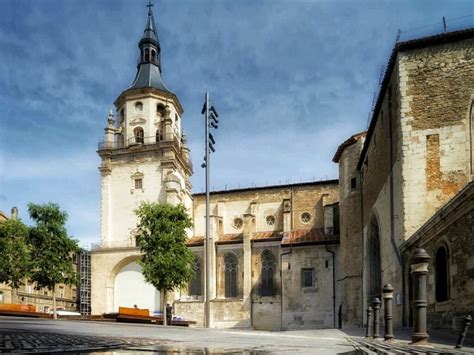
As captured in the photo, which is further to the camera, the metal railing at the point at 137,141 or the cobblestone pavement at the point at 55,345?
the metal railing at the point at 137,141

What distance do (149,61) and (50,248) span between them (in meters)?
19.8

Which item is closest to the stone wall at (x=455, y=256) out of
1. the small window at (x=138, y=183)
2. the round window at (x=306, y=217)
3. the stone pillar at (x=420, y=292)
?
the stone pillar at (x=420, y=292)

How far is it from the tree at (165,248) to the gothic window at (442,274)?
18.6 m

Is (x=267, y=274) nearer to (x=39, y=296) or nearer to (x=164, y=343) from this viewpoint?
(x=39, y=296)

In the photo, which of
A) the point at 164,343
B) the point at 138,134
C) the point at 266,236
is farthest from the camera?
the point at 138,134

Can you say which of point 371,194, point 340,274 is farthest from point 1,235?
point 371,194

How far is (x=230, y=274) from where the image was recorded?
39656 millimetres

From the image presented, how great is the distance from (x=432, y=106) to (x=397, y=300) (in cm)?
676

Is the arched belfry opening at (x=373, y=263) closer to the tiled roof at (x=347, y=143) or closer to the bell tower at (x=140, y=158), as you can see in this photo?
the tiled roof at (x=347, y=143)

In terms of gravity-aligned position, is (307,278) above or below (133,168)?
below

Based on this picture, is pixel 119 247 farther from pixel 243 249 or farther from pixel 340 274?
pixel 340 274

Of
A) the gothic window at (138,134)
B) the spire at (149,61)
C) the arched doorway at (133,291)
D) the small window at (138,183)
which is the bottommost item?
the arched doorway at (133,291)

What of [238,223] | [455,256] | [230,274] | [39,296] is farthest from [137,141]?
[455,256]

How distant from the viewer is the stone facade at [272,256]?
3556 centimetres
